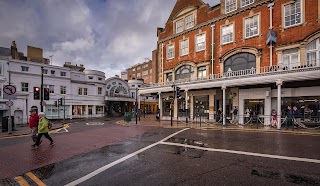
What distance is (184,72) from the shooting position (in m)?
23.0

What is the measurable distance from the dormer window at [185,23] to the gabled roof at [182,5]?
4.33ft

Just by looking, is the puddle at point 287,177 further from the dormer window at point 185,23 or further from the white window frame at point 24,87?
the white window frame at point 24,87

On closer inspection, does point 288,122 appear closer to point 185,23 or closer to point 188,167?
point 188,167

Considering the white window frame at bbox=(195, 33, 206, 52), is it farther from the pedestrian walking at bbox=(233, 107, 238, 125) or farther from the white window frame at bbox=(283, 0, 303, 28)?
the pedestrian walking at bbox=(233, 107, 238, 125)

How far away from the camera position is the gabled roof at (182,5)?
22.0 metres

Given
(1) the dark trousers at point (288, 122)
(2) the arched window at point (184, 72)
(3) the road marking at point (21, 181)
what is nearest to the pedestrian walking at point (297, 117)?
(1) the dark trousers at point (288, 122)

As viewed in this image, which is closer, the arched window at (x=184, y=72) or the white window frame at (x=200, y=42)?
the white window frame at (x=200, y=42)

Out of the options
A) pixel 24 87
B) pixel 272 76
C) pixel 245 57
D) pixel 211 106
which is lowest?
pixel 211 106

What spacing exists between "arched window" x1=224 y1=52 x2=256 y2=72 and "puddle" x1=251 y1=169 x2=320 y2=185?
47.7 feet

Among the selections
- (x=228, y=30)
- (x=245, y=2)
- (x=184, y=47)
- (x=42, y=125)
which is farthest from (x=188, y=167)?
(x=184, y=47)

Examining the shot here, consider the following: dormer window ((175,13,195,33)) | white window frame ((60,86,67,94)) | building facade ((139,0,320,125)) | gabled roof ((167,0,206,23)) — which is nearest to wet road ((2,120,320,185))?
building facade ((139,0,320,125))

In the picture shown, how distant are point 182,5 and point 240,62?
12.0m

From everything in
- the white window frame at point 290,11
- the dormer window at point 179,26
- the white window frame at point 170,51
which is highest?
the dormer window at point 179,26

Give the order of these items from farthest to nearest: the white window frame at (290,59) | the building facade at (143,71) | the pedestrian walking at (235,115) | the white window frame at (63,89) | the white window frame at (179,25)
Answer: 1. the building facade at (143,71)
2. the white window frame at (63,89)
3. the white window frame at (179,25)
4. the pedestrian walking at (235,115)
5. the white window frame at (290,59)
